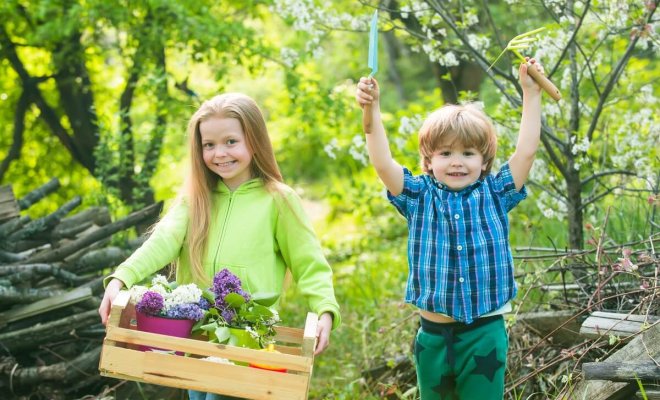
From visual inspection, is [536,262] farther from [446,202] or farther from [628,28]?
[446,202]

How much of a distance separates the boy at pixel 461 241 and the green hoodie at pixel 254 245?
13.1 inches

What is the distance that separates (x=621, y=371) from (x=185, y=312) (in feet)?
4.83

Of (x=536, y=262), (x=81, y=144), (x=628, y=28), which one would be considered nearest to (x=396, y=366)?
(x=536, y=262)

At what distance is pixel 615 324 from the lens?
3.31m

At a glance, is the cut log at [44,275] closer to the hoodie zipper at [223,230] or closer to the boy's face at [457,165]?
the hoodie zipper at [223,230]

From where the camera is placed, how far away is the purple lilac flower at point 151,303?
2711 mm

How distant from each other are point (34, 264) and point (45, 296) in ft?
0.56

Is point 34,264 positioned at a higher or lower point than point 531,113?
lower

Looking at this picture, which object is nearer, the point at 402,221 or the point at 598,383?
the point at 598,383

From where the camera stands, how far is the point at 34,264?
4480mm

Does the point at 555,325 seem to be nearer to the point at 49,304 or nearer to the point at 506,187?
the point at 506,187

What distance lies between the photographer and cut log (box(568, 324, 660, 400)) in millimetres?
3074

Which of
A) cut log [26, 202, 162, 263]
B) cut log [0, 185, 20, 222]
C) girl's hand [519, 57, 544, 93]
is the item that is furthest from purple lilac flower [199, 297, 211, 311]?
cut log [0, 185, 20, 222]

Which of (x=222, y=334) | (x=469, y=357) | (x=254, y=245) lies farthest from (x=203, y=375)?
(x=469, y=357)
